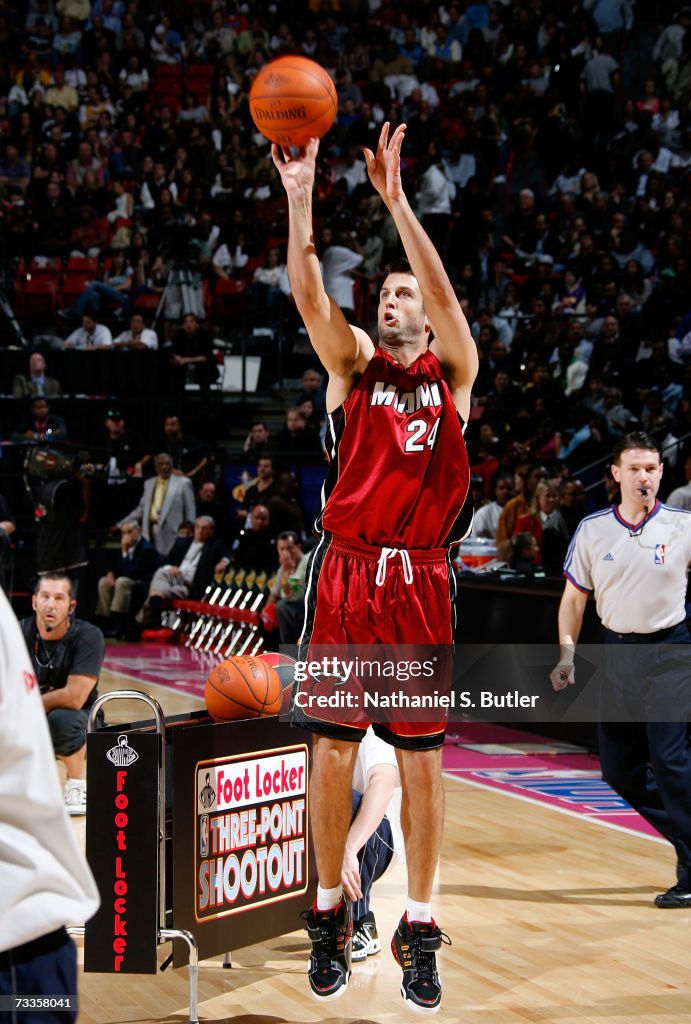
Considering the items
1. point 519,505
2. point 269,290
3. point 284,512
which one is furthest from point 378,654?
point 269,290

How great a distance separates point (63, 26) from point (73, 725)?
15697mm

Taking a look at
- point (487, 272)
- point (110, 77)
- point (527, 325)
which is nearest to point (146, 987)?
point (527, 325)

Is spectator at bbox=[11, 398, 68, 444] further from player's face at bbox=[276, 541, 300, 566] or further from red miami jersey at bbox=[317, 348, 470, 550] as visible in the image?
red miami jersey at bbox=[317, 348, 470, 550]

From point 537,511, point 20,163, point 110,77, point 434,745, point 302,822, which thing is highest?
point 110,77

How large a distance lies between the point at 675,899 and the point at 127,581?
9383mm

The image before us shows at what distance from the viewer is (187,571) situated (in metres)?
14.5

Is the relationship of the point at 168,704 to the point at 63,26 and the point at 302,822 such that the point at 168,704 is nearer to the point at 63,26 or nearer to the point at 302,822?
the point at 302,822

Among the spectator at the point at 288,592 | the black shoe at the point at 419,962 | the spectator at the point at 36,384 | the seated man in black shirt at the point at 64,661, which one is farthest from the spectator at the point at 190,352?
the black shoe at the point at 419,962

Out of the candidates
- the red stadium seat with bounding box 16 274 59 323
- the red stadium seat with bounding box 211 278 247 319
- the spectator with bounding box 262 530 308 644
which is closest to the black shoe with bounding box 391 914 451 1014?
the spectator with bounding box 262 530 308 644

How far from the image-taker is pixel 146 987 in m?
4.93

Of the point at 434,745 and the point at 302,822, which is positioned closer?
the point at 434,745

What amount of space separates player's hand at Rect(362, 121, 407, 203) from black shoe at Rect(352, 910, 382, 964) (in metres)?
2.83

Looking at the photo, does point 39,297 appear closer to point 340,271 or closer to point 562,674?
point 340,271

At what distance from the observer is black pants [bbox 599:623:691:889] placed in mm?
5977
